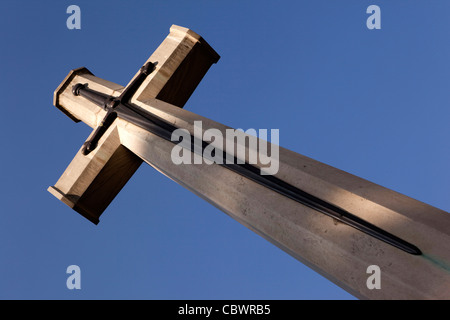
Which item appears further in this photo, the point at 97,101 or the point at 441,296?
the point at 97,101

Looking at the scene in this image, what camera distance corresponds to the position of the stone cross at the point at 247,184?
3.15 metres

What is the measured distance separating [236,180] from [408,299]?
1.91 m

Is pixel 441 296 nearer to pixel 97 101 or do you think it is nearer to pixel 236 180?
pixel 236 180

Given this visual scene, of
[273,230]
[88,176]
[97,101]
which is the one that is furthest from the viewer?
[97,101]

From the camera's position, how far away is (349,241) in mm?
3393

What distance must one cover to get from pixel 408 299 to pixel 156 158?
3.26 m

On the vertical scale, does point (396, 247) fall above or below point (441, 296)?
above

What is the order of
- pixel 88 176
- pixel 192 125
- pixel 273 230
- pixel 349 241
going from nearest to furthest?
pixel 349 241 → pixel 273 230 → pixel 192 125 → pixel 88 176

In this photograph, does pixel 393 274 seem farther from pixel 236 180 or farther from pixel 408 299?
pixel 236 180

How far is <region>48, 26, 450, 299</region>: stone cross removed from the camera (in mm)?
3150

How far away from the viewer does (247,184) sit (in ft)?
14.2

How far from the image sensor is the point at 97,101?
21.3ft

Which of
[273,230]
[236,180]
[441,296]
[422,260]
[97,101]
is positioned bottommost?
[441,296]

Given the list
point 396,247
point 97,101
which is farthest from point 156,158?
point 396,247
